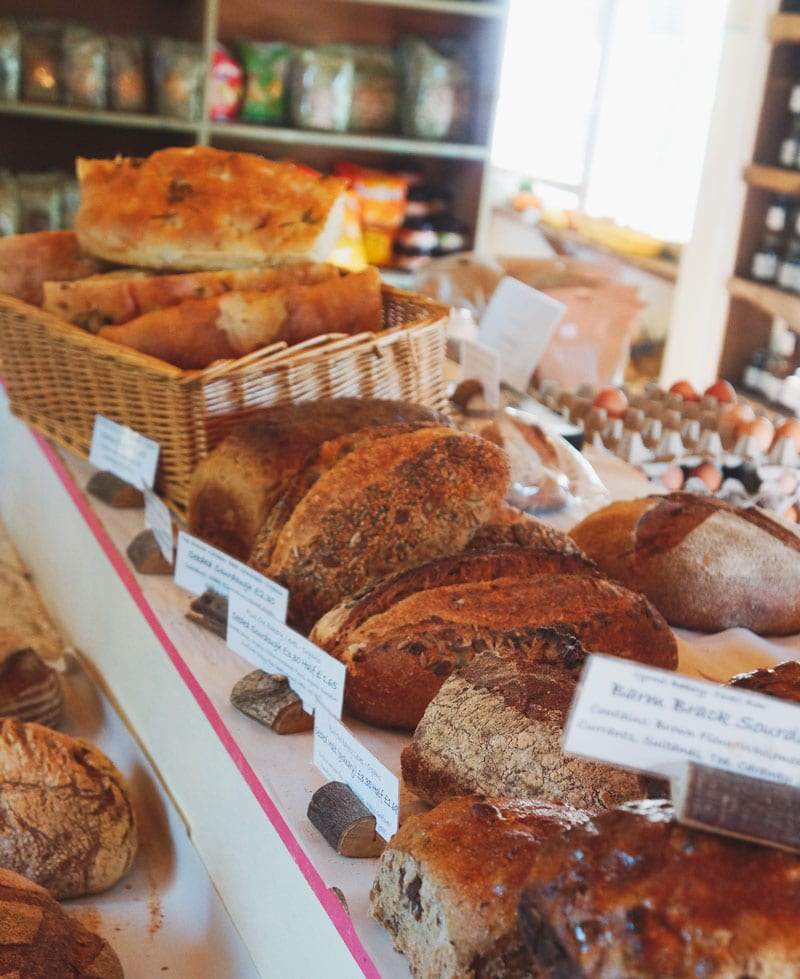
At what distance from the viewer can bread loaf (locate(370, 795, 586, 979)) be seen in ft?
2.22

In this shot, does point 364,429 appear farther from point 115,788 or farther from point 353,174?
point 353,174

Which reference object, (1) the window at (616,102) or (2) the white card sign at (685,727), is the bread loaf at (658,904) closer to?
(2) the white card sign at (685,727)

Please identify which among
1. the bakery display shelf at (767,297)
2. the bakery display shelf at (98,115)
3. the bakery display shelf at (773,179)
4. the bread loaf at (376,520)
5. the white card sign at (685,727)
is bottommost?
the bread loaf at (376,520)

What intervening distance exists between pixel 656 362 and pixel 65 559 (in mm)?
3248

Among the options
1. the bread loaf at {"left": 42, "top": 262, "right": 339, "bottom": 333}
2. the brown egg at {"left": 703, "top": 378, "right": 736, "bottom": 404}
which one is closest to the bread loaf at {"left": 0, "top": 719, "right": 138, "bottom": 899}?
the bread loaf at {"left": 42, "top": 262, "right": 339, "bottom": 333}

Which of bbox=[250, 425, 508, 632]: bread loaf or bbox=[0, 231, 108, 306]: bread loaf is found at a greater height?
bbox=[0, 231, 108, 306]: bread loaf

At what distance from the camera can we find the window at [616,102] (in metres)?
4.53

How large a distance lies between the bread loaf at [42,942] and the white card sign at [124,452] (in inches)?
26.8

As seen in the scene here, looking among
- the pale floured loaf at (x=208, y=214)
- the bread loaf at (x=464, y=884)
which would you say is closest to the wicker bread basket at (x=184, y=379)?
the pale floured loaf at (x=208, y=214)

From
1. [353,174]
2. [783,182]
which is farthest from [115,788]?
[353,174]

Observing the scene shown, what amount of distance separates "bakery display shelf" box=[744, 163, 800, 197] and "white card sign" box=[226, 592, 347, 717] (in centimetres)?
276

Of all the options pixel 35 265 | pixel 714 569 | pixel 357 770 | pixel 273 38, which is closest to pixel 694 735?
pixel 357 770

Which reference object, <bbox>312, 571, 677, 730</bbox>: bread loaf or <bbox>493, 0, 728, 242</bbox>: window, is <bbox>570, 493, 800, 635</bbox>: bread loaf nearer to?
<bbox>312, 571, 677, 730</bbox>: bread loaf

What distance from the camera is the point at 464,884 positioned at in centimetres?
70
